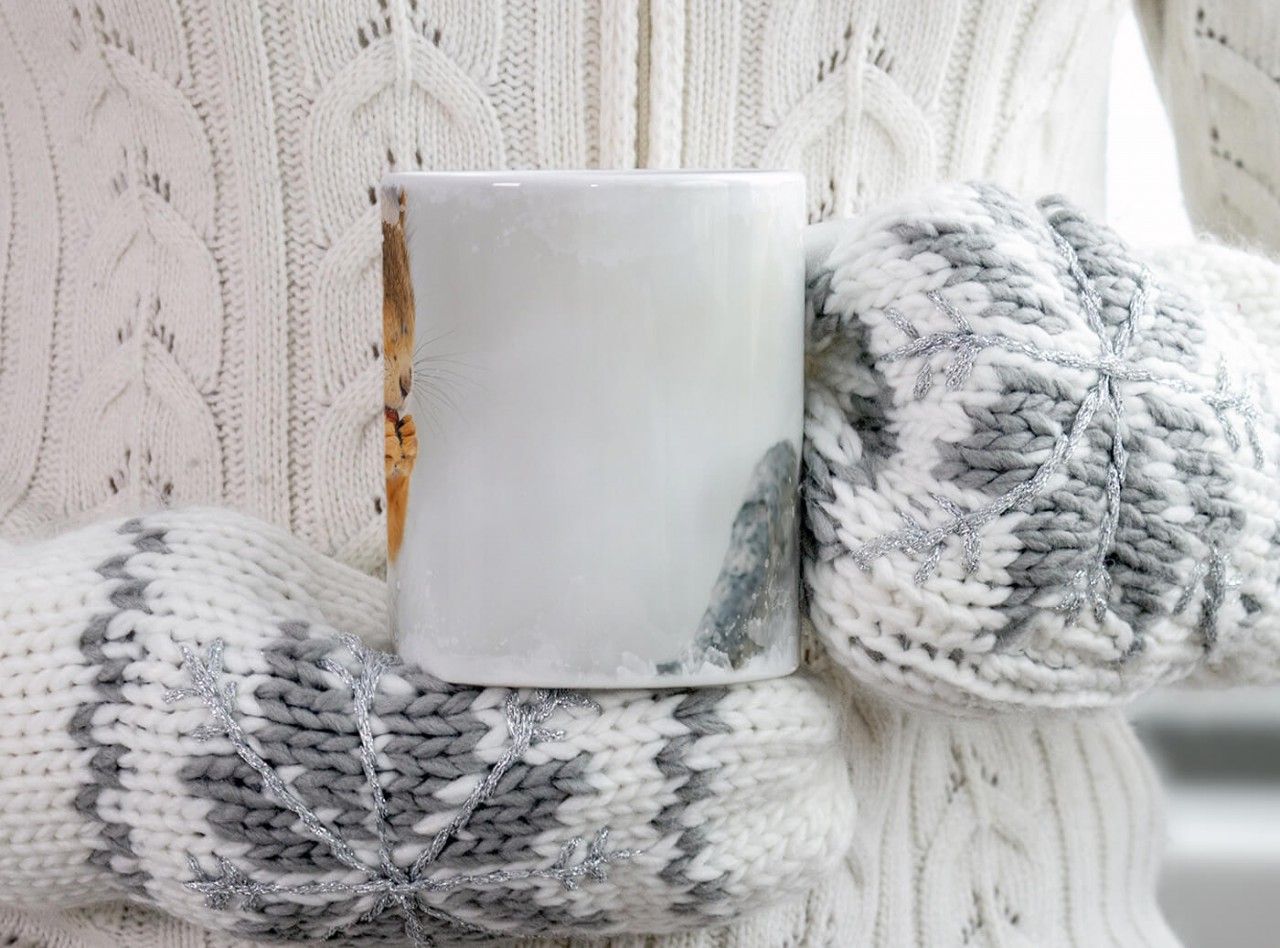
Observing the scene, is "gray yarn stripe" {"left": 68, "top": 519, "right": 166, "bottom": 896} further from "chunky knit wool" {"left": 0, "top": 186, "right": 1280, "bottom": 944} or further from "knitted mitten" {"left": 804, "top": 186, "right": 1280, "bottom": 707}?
"knitted mitten" {"left": 804, "top": 186, "right": 1280, "bottom": 707}

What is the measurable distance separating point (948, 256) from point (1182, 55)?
13.5 inches

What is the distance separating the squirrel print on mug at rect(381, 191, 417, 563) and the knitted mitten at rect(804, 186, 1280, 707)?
0.46 feet

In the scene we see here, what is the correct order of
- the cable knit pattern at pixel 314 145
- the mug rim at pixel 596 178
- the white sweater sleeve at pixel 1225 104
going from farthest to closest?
the white sweater sleeve at pixel 1225 104, the cable knit pattern at pixel 314 145, the mug rim at pixel 596 178

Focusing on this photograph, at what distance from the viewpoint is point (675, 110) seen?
0.52 m

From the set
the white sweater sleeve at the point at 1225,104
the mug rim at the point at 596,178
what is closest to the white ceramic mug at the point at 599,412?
the mug rim at the point at 596,178

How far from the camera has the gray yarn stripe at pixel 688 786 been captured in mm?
407

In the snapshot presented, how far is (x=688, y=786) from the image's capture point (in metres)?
0.41

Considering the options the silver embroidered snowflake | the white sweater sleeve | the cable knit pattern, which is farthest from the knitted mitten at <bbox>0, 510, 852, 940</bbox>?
the white sweater sleeve

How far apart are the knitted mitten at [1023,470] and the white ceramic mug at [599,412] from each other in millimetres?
35

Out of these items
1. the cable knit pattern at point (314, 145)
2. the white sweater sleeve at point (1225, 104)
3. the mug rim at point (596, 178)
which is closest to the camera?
the mug rim at point (596, 178)

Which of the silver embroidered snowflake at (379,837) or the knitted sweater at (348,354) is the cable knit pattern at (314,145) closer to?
the knitted sweater at (348,354)

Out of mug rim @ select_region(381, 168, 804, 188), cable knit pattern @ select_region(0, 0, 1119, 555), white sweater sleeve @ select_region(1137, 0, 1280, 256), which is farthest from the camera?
white sweater sleeve @ select_region(1137, 0, 1280, 256)

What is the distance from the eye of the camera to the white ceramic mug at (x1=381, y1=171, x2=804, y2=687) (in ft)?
1.24

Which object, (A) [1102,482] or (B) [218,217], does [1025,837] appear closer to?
(A) [1102,482]
